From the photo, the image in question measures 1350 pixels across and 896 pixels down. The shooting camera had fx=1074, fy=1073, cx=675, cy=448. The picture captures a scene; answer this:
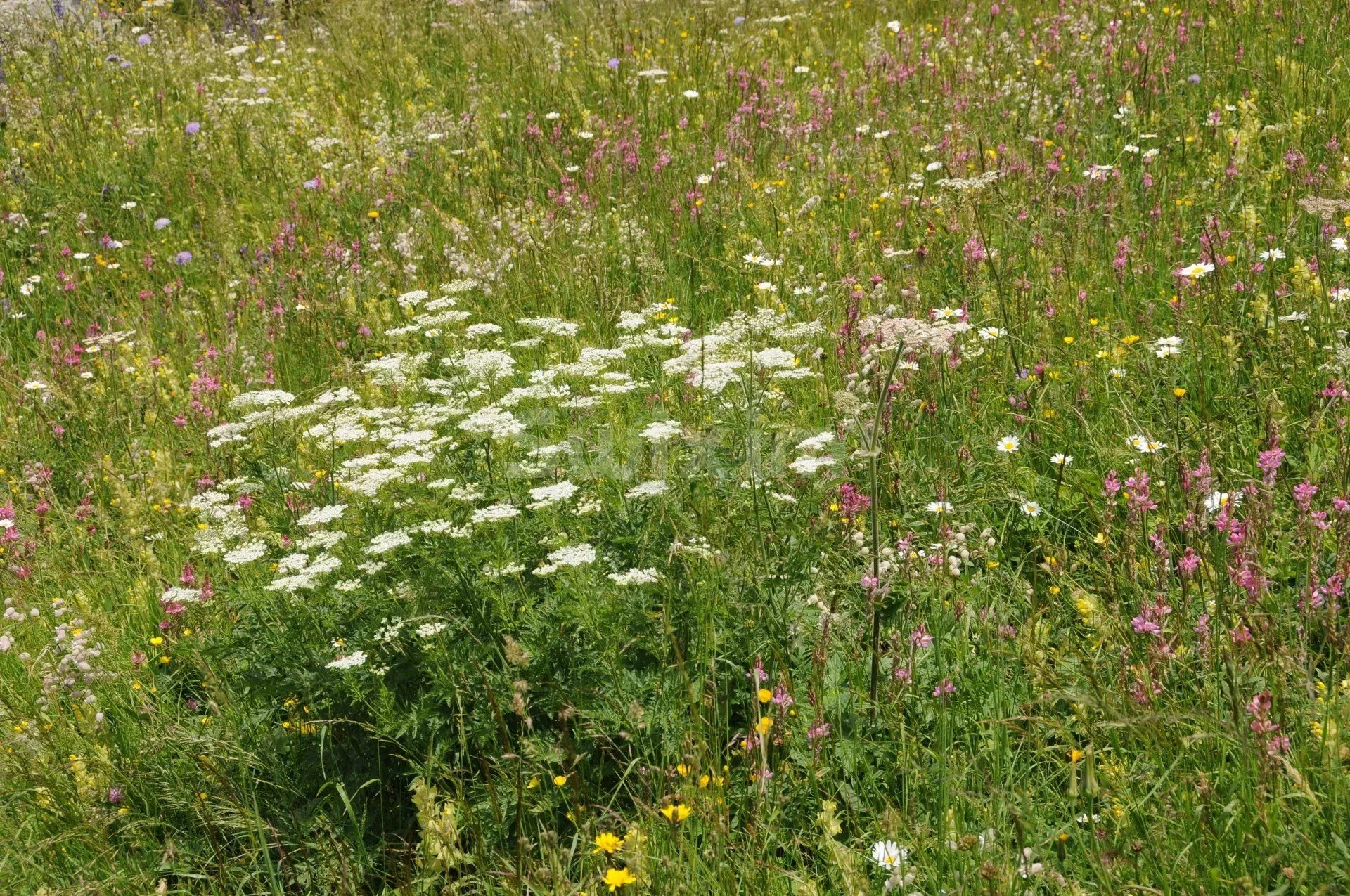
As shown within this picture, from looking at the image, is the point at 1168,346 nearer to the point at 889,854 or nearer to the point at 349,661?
the point at 889,854

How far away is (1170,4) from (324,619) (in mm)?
6104

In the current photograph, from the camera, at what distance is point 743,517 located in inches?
107

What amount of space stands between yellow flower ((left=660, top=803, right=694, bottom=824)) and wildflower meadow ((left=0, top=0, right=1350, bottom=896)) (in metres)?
0.02

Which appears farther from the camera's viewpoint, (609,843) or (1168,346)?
(1168,346)

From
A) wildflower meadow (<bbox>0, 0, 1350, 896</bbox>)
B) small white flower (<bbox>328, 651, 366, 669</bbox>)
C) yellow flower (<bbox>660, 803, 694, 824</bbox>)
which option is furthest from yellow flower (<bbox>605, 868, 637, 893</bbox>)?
small white flower (<bbox>328, 651, 366, 669</bbox>)

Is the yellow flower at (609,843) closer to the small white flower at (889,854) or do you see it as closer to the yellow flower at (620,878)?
the yellow flower at (620,878)

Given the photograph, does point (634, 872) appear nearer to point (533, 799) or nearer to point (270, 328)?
point (533, 799)

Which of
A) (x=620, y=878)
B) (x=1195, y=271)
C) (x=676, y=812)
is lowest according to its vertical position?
(x=676, y=812)

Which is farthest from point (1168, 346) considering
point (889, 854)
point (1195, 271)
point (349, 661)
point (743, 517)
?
point (349, 661)

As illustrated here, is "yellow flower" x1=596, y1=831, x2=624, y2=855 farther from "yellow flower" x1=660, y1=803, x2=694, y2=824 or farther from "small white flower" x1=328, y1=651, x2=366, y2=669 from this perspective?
"small white flower" x1=328, y1=651, x2=366, y2=669

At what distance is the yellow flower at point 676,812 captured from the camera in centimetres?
185

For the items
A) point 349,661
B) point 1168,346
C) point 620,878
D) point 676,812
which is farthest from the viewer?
point 1168,346

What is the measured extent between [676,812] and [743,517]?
0.93 meters

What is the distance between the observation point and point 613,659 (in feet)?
7.32
